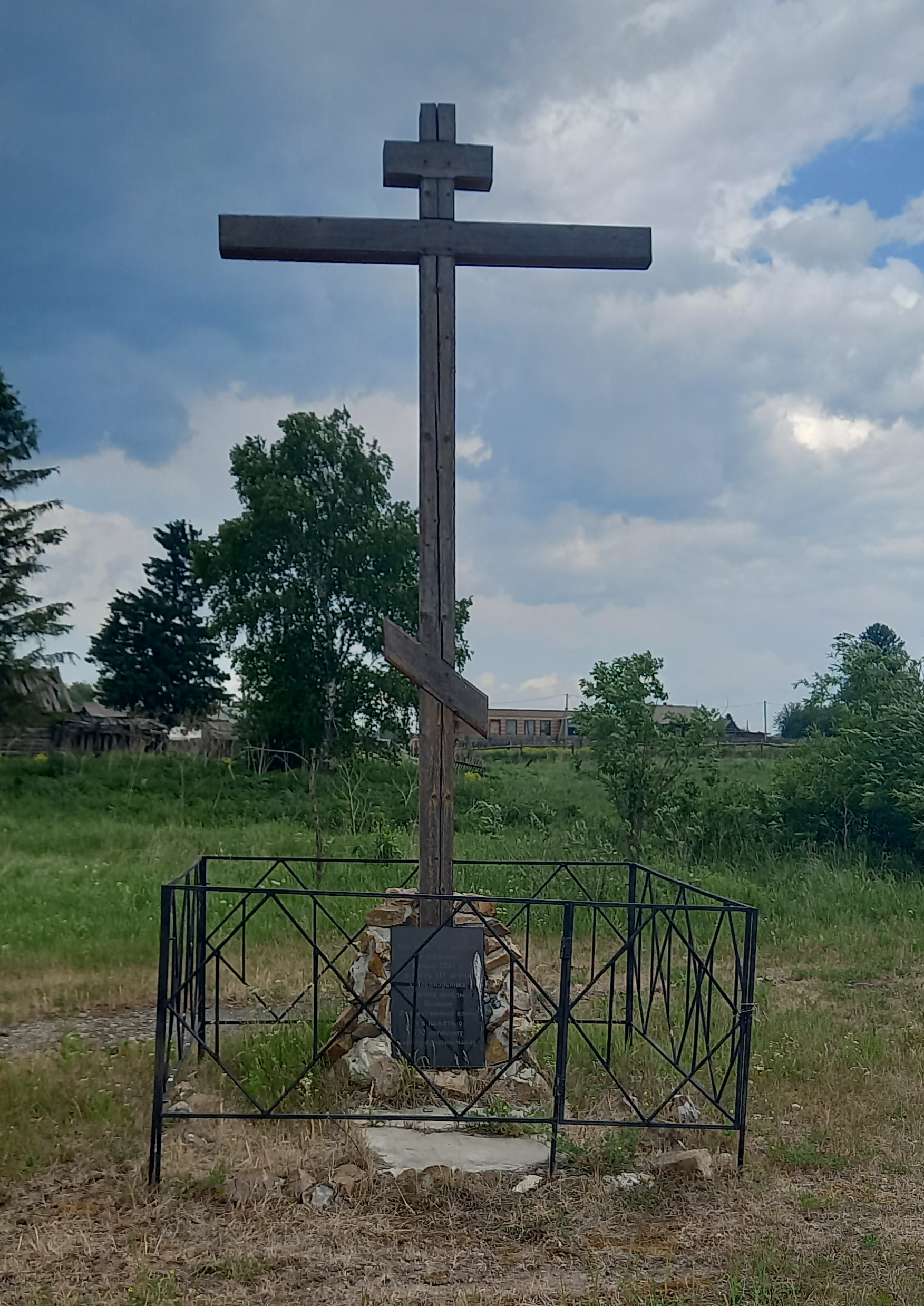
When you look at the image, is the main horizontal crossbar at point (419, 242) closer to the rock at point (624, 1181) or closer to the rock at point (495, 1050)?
the rock at point (495, 1050)

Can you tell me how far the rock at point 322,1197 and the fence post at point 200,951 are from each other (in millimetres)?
1133

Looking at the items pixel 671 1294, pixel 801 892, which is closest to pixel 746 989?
pixel 671 1294

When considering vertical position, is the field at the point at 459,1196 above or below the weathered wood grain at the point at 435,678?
below

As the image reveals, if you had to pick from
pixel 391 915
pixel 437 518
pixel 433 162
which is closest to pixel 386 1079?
pixel 391 915

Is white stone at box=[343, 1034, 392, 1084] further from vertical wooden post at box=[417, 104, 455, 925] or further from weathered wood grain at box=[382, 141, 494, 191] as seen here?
weathered wood grain at box=[382, 141, 494, 191]

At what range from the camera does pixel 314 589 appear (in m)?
25.8

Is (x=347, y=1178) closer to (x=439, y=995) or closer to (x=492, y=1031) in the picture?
(x=439, y=995)

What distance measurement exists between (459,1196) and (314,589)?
72.1 feet

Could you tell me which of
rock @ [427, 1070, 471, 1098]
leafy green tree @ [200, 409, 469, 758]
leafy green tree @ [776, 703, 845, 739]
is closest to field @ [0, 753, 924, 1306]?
rock @ [427, 1070, 471, 1098]

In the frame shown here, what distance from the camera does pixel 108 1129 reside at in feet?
16.7

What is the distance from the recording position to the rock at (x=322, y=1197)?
14.2 ft

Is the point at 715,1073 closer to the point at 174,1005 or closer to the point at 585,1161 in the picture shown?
the point at 585,1161

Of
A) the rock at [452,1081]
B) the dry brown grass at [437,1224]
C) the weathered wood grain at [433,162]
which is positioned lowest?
the dry brown grass at [437,1224]

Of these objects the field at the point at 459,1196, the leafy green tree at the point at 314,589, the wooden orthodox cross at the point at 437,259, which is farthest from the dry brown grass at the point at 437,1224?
the leafy green tree at the point at 314,589
